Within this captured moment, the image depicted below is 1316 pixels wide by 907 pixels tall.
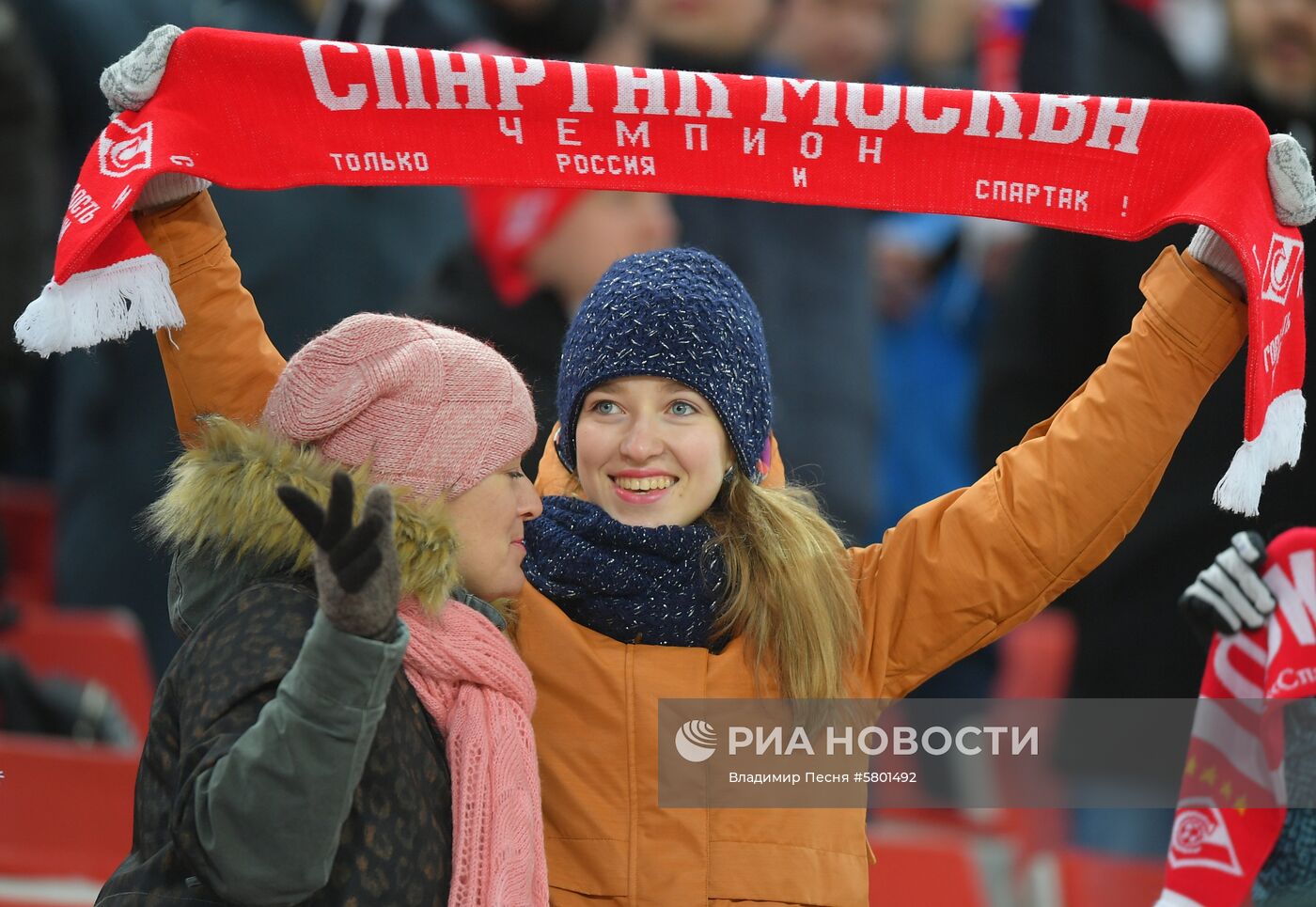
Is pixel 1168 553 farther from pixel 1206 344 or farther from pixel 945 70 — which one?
A: pixel 945 70

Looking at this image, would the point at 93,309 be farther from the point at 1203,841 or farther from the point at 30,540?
the point at 30,540

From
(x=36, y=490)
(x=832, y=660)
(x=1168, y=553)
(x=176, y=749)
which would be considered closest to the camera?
(x=176, y=749)

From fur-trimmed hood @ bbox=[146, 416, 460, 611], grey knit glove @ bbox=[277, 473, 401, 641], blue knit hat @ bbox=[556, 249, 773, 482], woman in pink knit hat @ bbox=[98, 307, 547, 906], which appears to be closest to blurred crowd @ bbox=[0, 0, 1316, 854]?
blue knit hat @ bbox=[556, 249, 773, 482]

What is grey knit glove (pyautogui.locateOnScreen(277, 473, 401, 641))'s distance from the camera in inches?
102

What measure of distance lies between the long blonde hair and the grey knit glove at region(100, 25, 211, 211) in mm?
1061

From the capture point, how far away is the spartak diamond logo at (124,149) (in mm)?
3197

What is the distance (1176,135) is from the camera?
346cm

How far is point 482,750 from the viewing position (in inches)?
117

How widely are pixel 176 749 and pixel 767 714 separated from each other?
0.98 m

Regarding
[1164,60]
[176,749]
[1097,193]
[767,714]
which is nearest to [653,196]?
[1164,60]

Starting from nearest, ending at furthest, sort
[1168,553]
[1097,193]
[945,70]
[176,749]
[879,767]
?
[176,749]
[1097,193]
[879,767]
[1168,553]
[945,70]

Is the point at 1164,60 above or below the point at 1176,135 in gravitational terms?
above

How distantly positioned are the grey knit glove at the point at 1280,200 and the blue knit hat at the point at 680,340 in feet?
2.53

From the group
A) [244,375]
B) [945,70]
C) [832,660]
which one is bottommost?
[832,660]
